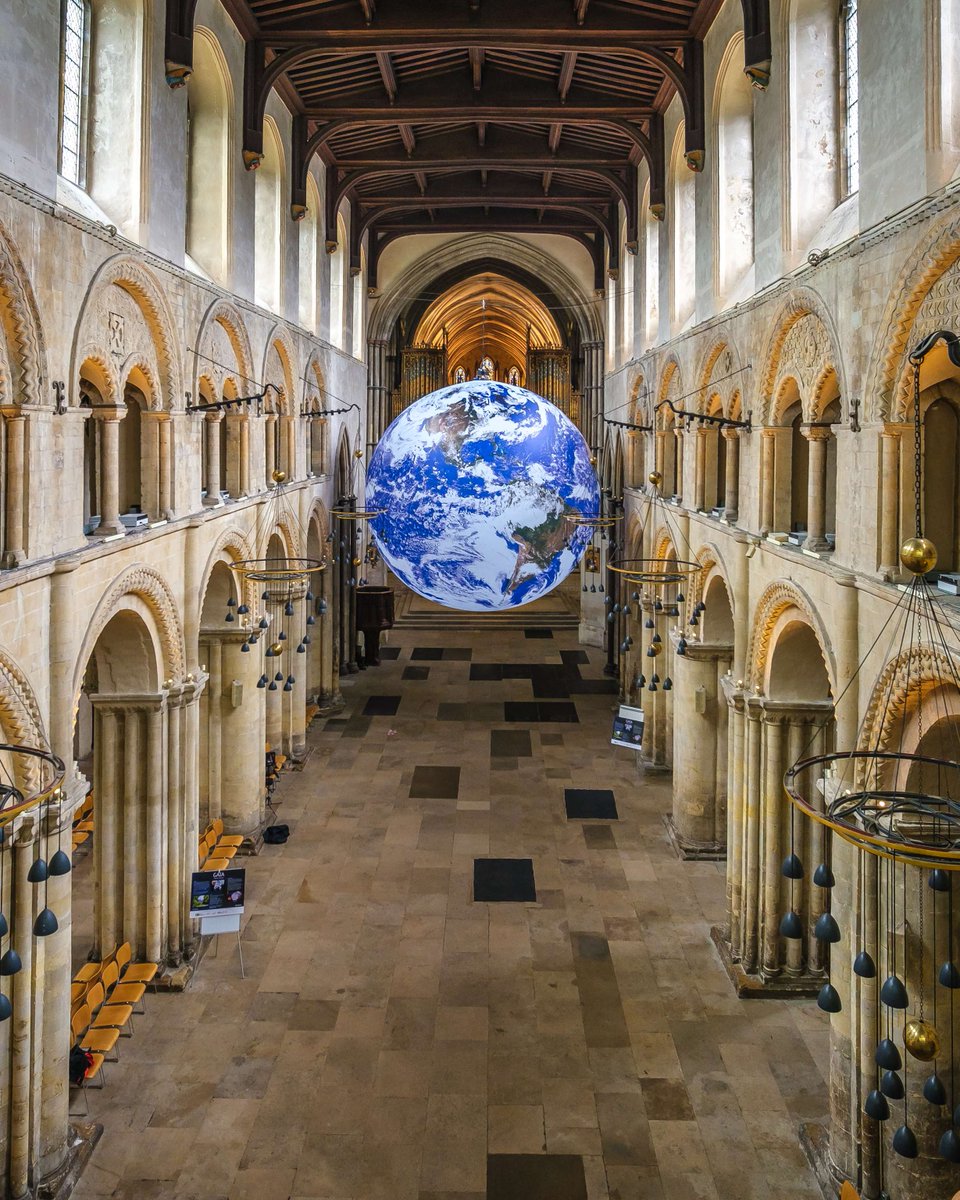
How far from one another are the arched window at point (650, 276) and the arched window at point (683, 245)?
2.05 meters

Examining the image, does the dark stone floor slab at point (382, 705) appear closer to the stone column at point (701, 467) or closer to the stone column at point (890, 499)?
the stone column at point (701, 467)

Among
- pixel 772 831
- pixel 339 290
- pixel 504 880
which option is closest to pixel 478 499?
pixel 772 831

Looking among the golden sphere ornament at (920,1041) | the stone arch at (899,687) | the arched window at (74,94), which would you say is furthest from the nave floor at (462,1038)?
the arched window at (74,94)

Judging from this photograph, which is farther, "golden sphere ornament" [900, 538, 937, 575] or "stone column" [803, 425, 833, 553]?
"stone column" [803, 425, 833, 553]

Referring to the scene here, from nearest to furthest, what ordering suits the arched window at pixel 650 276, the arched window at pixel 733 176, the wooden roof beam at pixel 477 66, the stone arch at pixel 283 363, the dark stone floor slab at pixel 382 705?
the arched window at pixel 733 176, the stone arch at pixel 283 363, the wooden roof beam at pixel 477 66, the arched window at pixel 650 276, the dark stone floor slab at pixel 382 705

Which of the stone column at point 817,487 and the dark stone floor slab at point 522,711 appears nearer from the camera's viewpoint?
the stone column at point 817,487

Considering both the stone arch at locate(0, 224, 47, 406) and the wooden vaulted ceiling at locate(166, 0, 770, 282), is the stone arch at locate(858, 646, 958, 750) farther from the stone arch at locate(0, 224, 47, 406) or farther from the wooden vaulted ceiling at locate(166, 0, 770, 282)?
the wooden vaulted ceiling at locate(166, 0, 770, 282)

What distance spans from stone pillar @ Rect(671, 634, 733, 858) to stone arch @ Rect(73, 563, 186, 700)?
693 cm

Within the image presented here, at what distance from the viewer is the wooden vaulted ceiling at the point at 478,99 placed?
14.6m

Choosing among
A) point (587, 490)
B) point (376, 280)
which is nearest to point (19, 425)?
point (587, 490)

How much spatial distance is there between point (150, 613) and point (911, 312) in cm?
780

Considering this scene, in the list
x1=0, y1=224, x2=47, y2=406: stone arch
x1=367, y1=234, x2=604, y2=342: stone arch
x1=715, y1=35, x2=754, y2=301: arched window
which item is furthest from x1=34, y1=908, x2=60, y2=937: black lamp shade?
x1=367, y1=234, x2=604, y2=342: stone arch

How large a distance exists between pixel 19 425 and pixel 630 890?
950 centimetres

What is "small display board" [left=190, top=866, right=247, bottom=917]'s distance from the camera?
1114cm
